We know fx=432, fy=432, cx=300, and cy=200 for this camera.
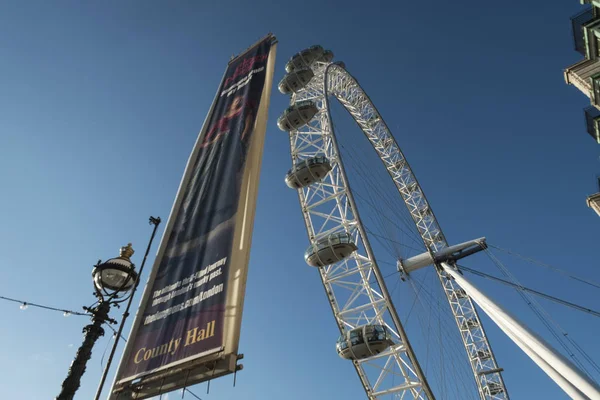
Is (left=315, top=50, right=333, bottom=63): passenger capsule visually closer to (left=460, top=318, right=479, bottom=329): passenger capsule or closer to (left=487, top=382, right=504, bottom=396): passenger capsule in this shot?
(left=460, top=318, right=479, bottom=329): passenger capsule

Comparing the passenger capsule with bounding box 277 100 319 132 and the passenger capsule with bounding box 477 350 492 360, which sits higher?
the passenger capsule with bounding box 277 100 319 132

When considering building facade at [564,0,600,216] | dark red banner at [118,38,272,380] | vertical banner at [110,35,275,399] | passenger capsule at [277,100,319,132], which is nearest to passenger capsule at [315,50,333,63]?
passenger capsule at [277,100,319,132]

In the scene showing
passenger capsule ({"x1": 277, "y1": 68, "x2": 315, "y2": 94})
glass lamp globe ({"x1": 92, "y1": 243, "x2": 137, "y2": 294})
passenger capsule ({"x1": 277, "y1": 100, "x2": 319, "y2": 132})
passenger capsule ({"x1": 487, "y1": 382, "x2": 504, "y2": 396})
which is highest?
passenger capsule ({"x1": 277, "y1": 68, "x2": 315, "y2": 94})

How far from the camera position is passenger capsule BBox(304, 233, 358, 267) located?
2550 cm

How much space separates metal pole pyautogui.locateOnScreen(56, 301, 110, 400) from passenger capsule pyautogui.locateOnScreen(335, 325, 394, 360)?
18.9 m

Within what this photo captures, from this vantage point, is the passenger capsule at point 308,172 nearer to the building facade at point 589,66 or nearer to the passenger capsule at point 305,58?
the passenger capsule at point 305,58

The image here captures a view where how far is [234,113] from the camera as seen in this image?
11.0m

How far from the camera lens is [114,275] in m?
6.98

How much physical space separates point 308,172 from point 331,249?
19.1ft

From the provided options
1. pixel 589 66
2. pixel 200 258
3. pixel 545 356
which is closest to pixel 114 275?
pixel 200 258

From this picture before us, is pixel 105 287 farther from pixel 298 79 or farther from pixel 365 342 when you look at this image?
pixel 298 79

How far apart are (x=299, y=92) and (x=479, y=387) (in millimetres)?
32716

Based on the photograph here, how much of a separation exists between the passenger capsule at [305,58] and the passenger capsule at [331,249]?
18.0m

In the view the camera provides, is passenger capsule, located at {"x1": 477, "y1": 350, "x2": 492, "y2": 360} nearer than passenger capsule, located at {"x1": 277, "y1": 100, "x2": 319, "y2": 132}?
No
